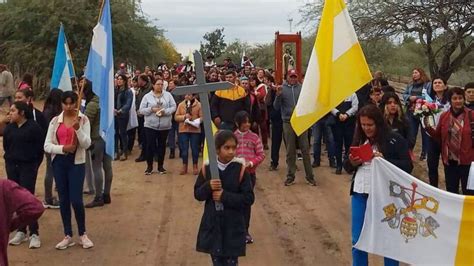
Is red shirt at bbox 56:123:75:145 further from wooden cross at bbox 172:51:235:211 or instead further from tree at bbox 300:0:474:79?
tree at bbox 300:0:474:79

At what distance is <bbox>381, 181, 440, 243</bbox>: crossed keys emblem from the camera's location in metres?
5.48

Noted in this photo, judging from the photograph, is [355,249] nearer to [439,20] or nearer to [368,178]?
[368,178]

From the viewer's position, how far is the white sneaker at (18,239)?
7633 mm

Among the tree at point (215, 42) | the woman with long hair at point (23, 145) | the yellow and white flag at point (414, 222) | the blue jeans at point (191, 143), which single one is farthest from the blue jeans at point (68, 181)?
the tree at point (215, 42)

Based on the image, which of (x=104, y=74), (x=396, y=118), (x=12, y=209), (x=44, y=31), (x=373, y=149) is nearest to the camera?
(x=12, y=209)

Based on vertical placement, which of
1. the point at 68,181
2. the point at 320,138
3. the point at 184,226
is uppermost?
the point at 68,181

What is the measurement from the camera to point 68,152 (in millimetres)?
7199

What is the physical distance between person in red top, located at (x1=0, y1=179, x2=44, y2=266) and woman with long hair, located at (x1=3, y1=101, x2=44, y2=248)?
3522mm

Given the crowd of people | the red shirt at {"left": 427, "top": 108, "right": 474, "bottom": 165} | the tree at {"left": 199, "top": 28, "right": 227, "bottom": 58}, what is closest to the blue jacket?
the crowd of people

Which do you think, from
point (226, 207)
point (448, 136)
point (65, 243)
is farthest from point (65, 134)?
point (448, 136)

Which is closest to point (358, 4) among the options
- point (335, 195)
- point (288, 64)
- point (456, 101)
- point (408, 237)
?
point (288, 64)

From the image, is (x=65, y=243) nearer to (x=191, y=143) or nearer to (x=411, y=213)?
(x=411, y=213)

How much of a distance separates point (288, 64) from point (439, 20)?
4087 mm

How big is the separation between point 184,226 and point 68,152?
2.01 m
